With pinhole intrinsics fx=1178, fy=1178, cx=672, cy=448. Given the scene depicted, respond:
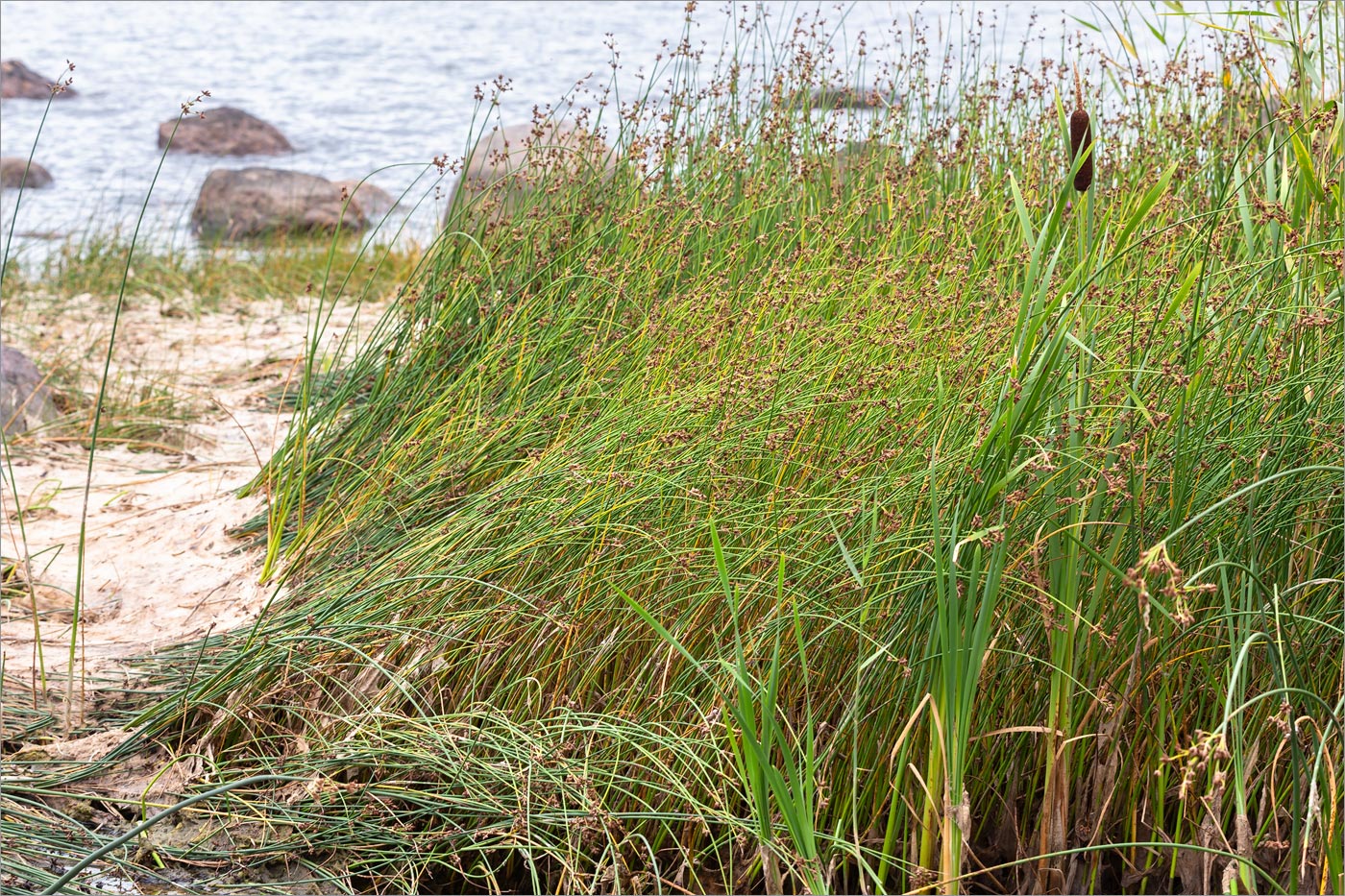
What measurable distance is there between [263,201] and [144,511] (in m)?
7.47

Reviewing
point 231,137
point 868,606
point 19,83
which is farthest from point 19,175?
point 868,606

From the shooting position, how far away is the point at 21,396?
4.53 metres

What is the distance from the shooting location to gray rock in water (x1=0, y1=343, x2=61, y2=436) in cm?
443

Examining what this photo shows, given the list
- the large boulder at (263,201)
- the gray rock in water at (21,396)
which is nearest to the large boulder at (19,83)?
the large boulder at (263,201)

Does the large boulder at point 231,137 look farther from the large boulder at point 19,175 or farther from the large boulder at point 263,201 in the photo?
the large boulder at point 263,201

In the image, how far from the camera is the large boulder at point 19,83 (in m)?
19.1

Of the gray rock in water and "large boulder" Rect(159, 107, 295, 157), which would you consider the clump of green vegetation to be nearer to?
the gray rock in water

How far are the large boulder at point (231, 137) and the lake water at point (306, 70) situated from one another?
0.76 feet

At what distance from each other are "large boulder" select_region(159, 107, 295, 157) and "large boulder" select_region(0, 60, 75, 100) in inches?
180

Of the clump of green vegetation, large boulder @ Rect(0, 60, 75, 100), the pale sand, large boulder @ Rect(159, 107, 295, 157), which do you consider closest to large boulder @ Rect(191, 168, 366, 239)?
the pale sand

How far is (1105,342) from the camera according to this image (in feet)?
6.88

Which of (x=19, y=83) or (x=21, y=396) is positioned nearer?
(x=21, y=396)

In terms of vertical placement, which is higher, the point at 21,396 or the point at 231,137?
the point at 231,137

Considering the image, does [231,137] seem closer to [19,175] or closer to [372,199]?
[19,175]
